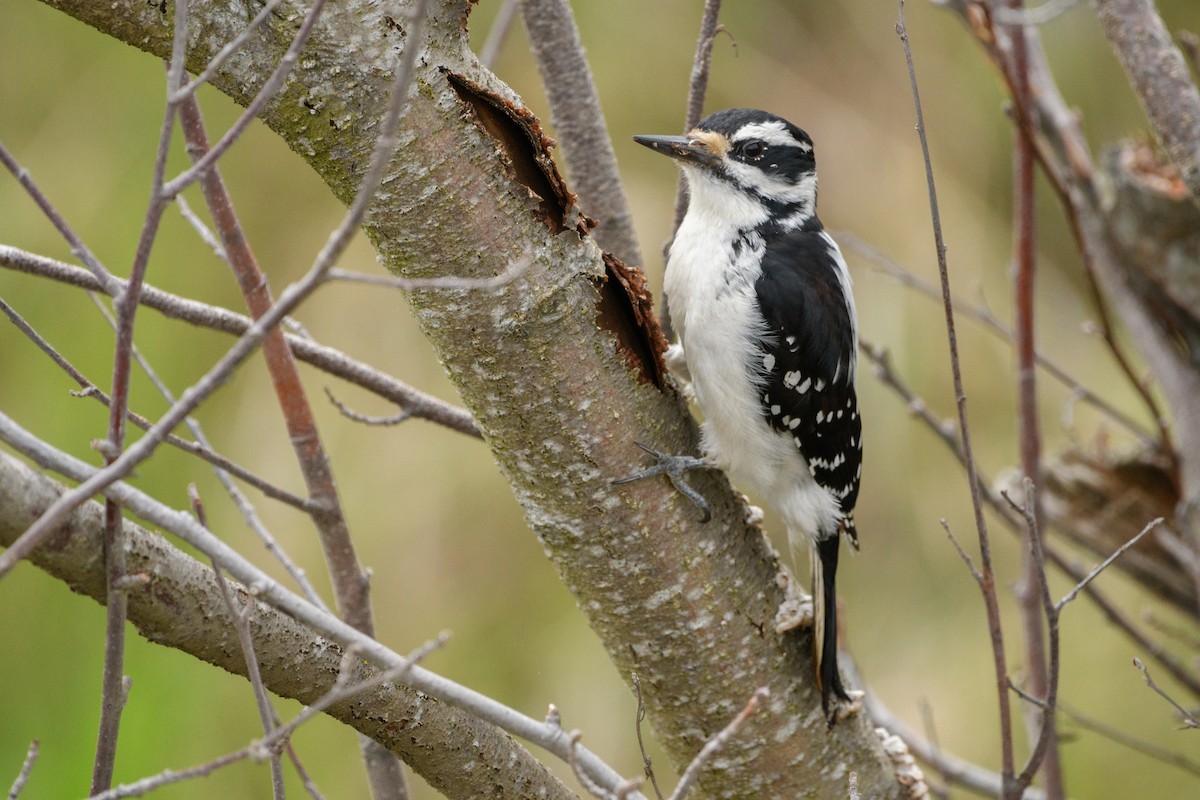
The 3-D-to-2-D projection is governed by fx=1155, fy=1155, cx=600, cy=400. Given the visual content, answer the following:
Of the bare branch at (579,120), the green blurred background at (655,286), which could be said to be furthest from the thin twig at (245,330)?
the green blurred background at (655,286)

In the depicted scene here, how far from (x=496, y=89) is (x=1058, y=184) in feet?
3.36

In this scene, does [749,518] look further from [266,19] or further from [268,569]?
[268,569]

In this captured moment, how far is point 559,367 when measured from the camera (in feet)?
3.86

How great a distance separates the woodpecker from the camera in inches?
68.3

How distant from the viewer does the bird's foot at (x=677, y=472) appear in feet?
4.16

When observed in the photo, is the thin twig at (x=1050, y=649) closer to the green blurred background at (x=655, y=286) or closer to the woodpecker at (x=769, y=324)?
the woodpecker at (x=769, y=324)

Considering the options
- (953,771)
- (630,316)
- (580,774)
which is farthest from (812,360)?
(580,774)

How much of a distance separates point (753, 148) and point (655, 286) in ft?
5.11

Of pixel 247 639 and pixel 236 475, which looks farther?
pixel 236 475

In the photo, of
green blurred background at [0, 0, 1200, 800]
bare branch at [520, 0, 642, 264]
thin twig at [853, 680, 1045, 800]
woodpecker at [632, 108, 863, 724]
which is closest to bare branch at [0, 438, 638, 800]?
woodpecker at [632, 108, 863, 724]

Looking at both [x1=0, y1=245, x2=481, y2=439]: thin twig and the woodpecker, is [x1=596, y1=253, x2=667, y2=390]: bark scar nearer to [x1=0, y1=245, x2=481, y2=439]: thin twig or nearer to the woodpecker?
[x1=0, y1=245, x2=481, y2=439]: thin twig

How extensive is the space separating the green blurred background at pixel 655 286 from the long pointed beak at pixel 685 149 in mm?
1583

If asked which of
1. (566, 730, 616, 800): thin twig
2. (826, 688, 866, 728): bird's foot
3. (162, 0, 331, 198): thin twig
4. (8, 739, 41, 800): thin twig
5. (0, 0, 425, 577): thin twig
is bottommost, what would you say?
(826, 688, 866, 728): bird's foot

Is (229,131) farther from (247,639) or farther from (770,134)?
(770,134)
